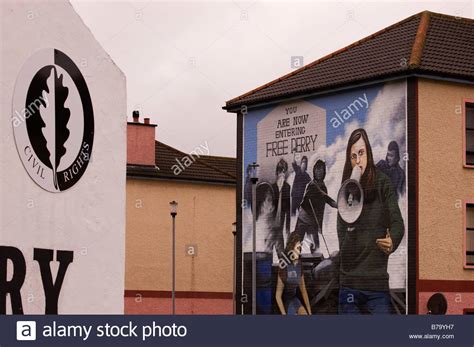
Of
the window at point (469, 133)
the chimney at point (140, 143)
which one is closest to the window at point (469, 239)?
the window at point (469, 133)

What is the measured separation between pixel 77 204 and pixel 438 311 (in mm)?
21202

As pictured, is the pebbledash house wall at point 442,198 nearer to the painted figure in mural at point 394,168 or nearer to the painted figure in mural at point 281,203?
the painted figure in mural at point 394,168

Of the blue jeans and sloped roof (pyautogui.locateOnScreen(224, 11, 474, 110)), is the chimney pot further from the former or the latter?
the blue jeans

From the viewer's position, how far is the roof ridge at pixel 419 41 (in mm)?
36594

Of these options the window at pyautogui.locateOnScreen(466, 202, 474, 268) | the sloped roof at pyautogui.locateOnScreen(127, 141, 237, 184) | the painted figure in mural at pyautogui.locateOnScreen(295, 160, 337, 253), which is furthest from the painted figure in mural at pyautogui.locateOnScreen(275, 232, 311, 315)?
the sloped roof at pyautogui.locateOnScreen(127, 141, 237, 184)

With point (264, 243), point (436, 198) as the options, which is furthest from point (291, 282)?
point (436, 198)

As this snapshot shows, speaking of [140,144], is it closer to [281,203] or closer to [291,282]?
[281,203]

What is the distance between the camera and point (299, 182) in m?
40.5

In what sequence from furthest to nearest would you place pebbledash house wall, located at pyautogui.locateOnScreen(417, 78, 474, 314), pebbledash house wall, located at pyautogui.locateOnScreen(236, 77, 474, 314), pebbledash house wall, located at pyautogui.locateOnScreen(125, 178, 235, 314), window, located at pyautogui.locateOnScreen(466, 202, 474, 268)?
pebbledash house wall, located at pyautogui.locateOnScreen(125, 178, 235, 314) < window, located at pyautogui.locateOnScreen(466, 202, 474, 268) < pebbledash house wall, located at pyautogui.locateOnScreen(417, 78, 474, 314) < pebbledash house wall, located at pyautogui.locateOnScreen(236, 77, 474, 314)

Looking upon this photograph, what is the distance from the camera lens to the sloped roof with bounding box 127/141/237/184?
172 ft

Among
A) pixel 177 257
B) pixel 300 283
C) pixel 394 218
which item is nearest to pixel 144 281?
pixel 177 257

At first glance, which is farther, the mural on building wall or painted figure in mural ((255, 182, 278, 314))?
painted figure in mural ((255, 182, 278, 314))

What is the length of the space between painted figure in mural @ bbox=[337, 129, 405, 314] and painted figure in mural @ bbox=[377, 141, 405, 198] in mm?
212

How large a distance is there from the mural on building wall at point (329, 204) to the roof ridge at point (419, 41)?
87 centimetres
